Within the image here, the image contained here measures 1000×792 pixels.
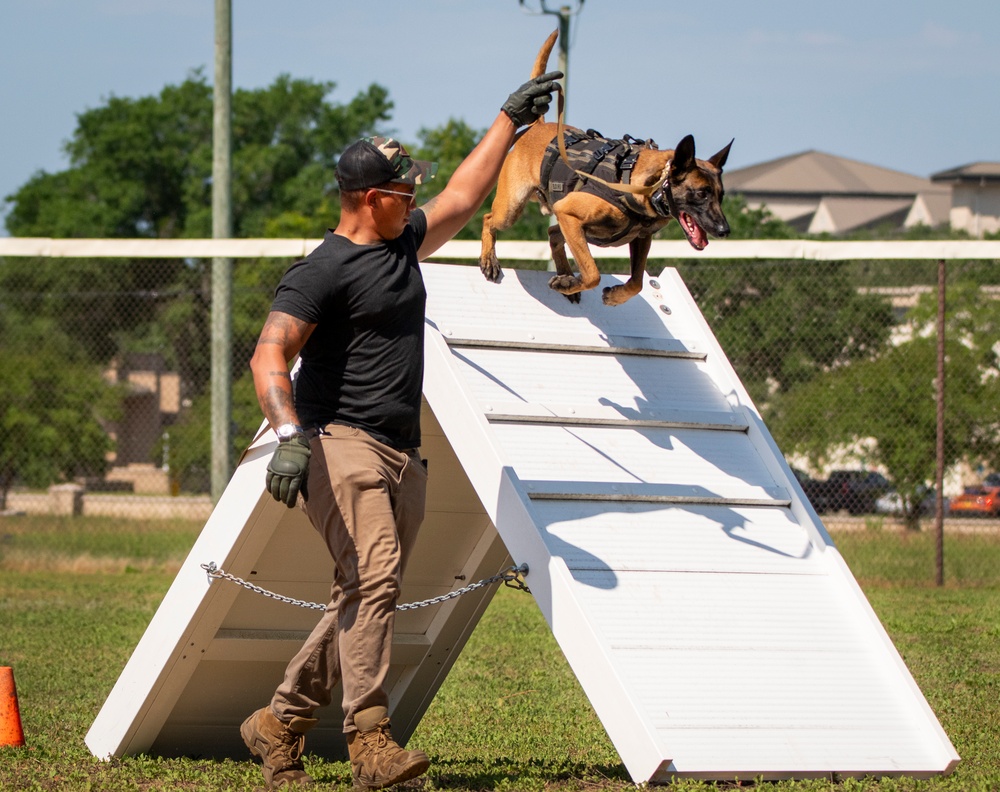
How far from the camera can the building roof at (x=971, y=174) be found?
7425cm

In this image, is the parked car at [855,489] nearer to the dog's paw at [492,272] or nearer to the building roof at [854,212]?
the dog's paw at [492,272]

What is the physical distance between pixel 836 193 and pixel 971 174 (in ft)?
44.4

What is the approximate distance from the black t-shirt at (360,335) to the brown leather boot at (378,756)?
2.69 ft

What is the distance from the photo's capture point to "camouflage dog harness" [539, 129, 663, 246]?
16.5ft

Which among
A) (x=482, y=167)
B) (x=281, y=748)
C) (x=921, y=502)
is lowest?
(x=921, y=502)

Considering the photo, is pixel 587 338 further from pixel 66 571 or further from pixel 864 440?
pixel 66 571

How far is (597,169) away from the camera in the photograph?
508cm

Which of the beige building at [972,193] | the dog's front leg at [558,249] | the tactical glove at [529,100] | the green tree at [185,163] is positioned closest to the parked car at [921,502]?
the dog's front leg at [558,249]

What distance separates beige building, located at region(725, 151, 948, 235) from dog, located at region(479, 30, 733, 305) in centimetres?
7894

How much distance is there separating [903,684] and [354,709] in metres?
1.69

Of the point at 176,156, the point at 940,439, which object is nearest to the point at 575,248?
the point at 940,439

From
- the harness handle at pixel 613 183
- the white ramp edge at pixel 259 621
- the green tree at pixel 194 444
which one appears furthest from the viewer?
the green tree at pixel 194 444

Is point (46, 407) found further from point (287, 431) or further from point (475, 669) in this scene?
point (287, 431)

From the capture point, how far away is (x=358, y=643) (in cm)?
366
